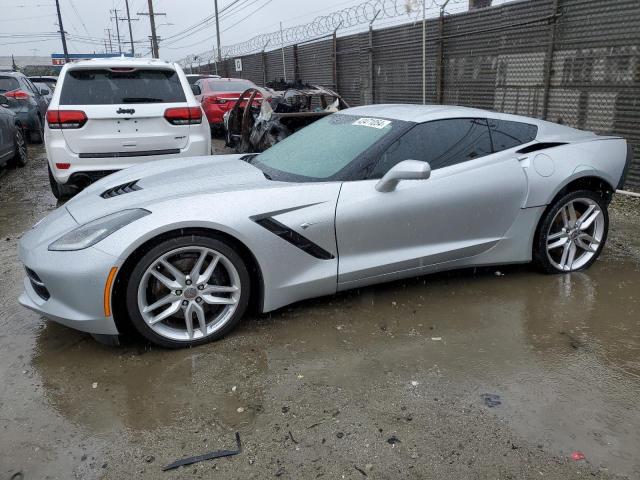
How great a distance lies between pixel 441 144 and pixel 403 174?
67 centimetres

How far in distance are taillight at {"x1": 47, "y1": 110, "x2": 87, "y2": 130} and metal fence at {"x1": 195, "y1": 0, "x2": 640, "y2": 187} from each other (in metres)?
6.31

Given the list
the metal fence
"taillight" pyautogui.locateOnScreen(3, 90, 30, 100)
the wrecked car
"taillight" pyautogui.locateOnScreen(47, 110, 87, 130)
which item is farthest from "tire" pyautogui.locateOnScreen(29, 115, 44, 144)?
the metal fence

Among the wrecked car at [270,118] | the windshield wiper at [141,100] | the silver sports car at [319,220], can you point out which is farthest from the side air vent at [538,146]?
the wrecked car at [270,118]

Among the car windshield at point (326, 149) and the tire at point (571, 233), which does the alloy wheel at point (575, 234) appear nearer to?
the tire at point (571, 233)

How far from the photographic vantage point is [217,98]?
1255cm

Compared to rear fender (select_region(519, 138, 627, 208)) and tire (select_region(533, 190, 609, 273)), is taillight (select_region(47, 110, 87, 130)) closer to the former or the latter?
rear fender (select_region(519, 138, 627, 208))

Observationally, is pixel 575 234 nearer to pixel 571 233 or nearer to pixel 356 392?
pixel 571 233

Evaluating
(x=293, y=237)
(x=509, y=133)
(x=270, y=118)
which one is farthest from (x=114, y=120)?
(x=509, y=133)

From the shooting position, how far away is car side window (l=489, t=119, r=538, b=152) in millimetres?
3845

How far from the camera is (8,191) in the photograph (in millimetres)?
7770

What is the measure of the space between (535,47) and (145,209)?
7094mm

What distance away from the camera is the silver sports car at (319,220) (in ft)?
9.54

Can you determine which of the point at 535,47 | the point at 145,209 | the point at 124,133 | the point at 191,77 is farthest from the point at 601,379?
the point at 191,77

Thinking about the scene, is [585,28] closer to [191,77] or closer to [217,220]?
[217,220]
